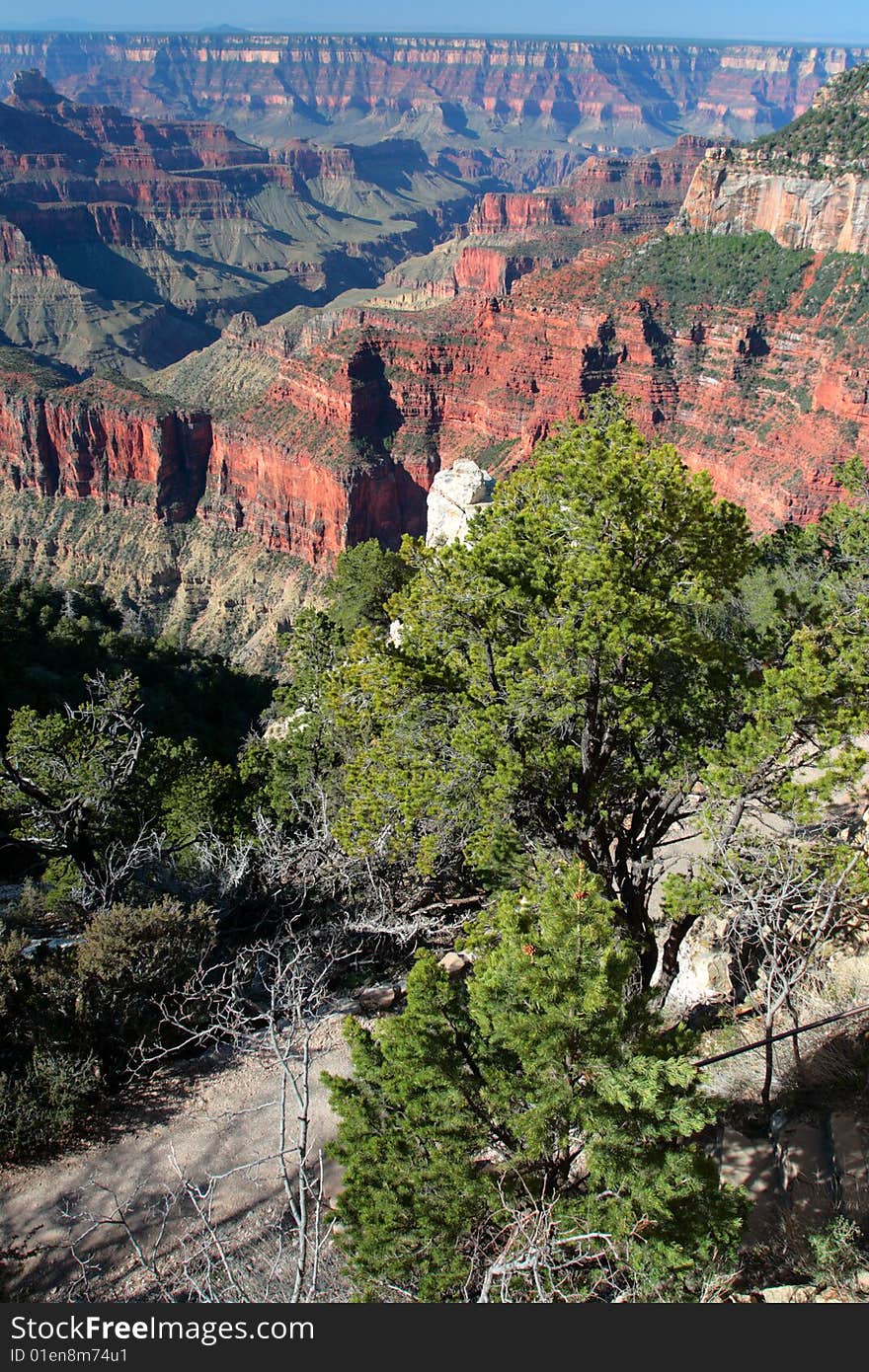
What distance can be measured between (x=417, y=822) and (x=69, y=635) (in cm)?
2525

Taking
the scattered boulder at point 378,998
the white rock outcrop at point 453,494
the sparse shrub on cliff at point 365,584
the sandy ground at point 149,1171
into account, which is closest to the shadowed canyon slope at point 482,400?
the white rock outcrop at point 453,494

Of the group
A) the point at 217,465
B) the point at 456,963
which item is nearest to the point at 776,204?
the point at 217,465

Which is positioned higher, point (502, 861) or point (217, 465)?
point (502, 861)

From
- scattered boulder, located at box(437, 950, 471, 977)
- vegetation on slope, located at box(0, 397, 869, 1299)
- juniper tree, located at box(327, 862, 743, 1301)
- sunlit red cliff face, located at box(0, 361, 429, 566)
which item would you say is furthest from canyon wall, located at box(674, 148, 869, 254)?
juniper tree, located at box(327, 862, 743, 1301)

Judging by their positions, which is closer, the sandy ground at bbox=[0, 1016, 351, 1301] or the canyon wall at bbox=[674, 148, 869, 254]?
the sandy ground at bbox=[0, 1016, 351, 1301]

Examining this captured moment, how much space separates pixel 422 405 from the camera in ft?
262

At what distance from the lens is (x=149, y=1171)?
11766 mm

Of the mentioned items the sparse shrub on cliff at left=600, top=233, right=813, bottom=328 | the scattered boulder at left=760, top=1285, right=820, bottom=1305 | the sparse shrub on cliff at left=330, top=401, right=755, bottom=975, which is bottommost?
the scattered boulder at left=760, top=1285, right=820, bottom=1305

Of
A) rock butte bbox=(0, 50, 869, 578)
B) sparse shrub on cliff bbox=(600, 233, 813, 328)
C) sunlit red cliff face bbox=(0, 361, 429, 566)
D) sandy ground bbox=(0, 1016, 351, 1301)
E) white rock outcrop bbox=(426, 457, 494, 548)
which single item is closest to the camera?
sandy ground bbox=(0, 1016, 351, 1301)

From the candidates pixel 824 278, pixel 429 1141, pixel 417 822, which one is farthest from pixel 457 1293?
pixel 824 278

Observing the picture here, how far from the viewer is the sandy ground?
1034 centimetres

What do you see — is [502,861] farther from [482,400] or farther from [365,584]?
[482,400]

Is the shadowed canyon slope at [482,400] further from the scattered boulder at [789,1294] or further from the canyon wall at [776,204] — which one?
the scattered boulder at [789,1294]

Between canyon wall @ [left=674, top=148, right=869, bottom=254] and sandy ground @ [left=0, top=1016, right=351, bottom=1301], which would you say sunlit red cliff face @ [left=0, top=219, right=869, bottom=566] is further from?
sandy ground @ [left=0, top=1016, right=351, bottom=1301]
